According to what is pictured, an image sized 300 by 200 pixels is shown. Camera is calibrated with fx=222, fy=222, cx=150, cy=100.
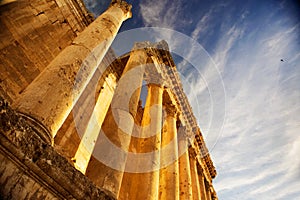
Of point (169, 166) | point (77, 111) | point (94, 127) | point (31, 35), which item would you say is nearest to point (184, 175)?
point (169, 166)

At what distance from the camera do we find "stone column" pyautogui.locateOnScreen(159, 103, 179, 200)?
398 inches

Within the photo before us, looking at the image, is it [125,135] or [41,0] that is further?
[41,0]

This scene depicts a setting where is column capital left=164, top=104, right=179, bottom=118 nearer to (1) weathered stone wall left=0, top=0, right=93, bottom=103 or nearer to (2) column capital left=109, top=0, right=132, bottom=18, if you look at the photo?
(2) column capital left=109, top=0, right=132, bottom=18

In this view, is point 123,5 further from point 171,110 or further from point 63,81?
point 171,110

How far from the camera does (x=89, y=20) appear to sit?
36.0ft

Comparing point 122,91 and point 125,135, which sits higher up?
point 122,91

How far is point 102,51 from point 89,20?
4.47 metres

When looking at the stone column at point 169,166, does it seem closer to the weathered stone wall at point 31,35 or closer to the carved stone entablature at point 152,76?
the carved stone entablature at point 152,76

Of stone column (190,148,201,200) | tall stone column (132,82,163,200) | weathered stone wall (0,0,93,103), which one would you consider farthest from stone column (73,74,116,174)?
stone column (190,148,201,200)

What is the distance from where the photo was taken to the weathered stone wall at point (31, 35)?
7.54 m

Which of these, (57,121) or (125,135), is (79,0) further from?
(57,121)

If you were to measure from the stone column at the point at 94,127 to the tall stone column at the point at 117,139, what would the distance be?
765mm

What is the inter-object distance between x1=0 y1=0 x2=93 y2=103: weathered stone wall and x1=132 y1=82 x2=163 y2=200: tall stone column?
17.5 ft

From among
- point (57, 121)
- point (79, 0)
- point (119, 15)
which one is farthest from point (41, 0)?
point (57, 121)
